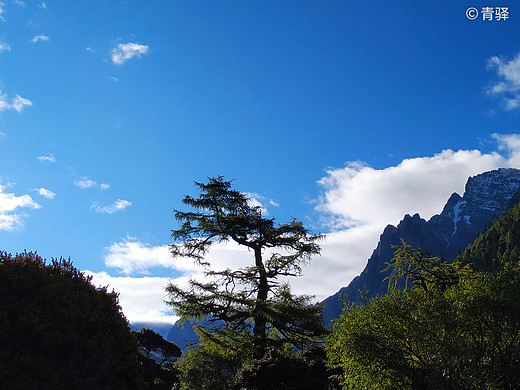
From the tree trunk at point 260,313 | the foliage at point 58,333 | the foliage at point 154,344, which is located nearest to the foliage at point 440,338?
the foliage at point 58,333

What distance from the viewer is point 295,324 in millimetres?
28281

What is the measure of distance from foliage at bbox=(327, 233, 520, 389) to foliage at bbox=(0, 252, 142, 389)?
7150mm

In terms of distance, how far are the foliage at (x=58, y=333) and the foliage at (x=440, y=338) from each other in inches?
282

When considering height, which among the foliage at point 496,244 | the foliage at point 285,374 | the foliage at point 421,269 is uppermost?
the foliage at point 496,244

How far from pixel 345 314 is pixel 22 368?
9.67 m

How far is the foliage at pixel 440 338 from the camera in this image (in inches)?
492

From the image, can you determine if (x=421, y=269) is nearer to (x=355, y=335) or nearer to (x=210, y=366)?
(x=355, y=335)

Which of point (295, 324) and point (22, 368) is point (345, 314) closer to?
point (22, 368)

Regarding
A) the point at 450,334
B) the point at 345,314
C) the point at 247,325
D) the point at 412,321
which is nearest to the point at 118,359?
the point at 345,314

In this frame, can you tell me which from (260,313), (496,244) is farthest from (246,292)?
(496,244)

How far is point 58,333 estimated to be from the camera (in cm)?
1257

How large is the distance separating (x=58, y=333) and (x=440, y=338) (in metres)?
11.1

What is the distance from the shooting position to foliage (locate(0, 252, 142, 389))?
38.9 feet

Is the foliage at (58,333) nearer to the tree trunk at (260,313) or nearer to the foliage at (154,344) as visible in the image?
the tree trunk at (260,313)
